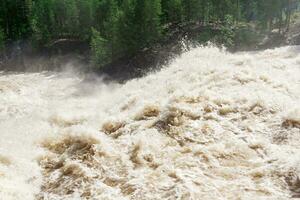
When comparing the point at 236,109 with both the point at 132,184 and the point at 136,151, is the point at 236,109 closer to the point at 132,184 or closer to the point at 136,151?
the point at 136,151

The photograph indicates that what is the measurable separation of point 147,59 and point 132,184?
28.7m

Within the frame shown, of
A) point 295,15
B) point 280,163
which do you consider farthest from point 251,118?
point 295,15

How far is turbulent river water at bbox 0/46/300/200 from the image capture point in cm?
1498

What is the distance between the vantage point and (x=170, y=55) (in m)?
42.9

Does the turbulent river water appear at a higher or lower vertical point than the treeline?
lower

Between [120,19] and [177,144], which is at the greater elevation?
[120,19]

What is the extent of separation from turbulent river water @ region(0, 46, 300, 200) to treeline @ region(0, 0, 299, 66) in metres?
16.0

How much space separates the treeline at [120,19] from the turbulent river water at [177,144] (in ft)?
52.6

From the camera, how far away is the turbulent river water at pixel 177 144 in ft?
49.1

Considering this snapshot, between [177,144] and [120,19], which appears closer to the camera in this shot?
[177,144]

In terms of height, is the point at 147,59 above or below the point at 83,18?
below

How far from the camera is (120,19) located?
145 ft

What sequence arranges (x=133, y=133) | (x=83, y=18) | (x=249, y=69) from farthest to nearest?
(x=83, y=18), (x=249, y=69), (x=133, y=133)

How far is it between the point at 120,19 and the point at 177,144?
94.3ft
